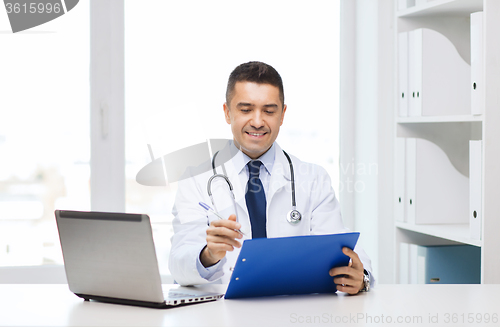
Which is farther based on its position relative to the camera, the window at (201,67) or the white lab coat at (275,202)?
the window at (201,67)

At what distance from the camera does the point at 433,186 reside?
196 cm

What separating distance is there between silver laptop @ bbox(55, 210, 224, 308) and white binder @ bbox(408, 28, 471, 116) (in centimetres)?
122

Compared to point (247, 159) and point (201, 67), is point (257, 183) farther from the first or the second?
point (201, 67)

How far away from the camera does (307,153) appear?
2.50 m

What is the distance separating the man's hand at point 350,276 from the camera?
45.1 inches

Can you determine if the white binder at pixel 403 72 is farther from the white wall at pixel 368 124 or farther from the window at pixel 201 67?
the window at pixel 201 67

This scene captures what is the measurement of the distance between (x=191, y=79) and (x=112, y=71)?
374 millimetres

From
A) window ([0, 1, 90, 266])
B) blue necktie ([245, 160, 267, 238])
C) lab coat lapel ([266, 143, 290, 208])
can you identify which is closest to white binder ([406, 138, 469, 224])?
lab coat lapel ([266, 143, 290, 208])

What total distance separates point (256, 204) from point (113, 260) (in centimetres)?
64

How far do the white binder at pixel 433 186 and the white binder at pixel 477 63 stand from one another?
367 millimetres

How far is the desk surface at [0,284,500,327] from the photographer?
0.94 meters

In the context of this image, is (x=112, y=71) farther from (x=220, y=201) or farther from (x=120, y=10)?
(x=220, y=201)

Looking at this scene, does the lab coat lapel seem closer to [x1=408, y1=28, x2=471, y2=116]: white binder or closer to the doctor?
the doctor

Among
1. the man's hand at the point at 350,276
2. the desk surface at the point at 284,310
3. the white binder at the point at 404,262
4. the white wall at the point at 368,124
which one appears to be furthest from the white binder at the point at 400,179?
the man's hand at the point at 350,276
